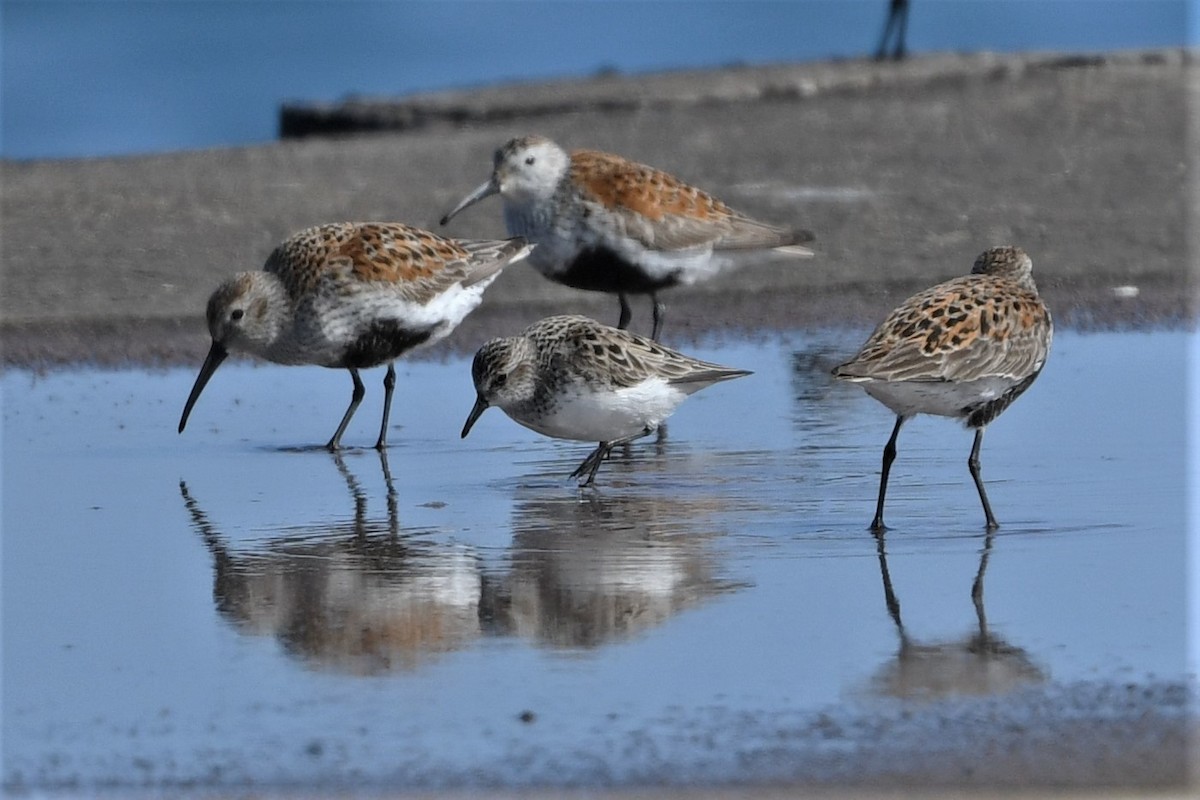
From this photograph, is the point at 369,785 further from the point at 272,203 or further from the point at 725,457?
the point at 272,203

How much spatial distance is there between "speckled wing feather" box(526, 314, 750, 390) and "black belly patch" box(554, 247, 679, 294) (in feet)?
7.93

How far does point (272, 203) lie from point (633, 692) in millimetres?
9687

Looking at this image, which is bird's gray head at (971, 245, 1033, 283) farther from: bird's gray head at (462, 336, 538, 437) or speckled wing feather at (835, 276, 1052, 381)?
bird's gray head at (462, 336, 538, 437)

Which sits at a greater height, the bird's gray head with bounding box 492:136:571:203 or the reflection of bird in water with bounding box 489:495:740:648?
the bird's gray head with bounding box 492:136:571:203

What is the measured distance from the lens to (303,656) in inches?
242

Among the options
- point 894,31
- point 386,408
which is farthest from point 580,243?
point 894,31

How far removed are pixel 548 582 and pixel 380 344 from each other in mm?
3231

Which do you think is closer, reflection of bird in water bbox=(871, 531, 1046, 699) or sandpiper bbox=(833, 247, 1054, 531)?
reflection of bird in water bbox=(871, 531, 1046, 699)

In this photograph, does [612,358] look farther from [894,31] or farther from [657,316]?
[894,31]

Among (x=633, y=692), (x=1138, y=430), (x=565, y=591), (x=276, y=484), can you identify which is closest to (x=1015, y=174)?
(x=1138, y=430)

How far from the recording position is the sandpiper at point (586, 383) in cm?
859

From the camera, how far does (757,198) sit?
1488 centimetres

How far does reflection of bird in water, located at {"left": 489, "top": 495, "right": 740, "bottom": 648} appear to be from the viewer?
646 centimetres

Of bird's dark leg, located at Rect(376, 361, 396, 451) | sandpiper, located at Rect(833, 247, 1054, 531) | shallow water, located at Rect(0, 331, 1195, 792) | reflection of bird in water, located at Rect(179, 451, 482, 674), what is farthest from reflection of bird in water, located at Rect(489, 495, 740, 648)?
bird's dark leg, located at Rect(376, 361, 396, 451)
